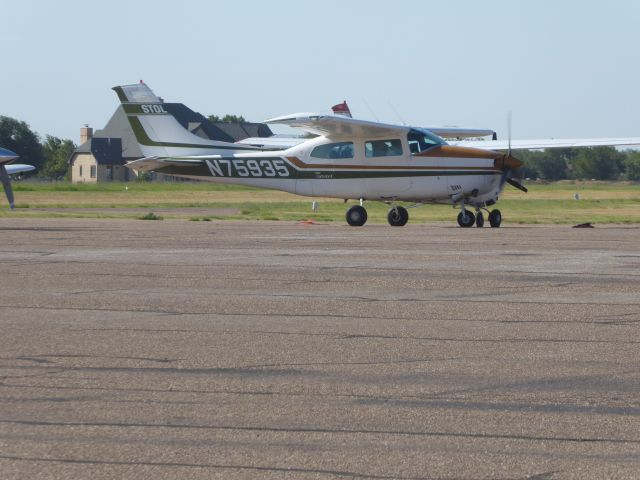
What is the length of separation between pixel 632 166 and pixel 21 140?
64.8m

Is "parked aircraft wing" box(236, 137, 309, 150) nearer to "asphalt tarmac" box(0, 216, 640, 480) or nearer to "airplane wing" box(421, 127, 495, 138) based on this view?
"airplane wing" box(421, 127, 495, 138)

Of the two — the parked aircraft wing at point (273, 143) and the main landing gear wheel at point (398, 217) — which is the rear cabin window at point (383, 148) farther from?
the parked aircraft wing at point (273, 143)

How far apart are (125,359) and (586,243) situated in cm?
1267

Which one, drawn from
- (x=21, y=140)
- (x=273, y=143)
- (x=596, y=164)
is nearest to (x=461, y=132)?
(x=273, y=143)

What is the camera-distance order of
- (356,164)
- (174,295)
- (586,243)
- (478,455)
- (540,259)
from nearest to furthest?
1. (478,455)
2. (174,295)
3. (540,259)
4. (586,243)
5. (356,164)

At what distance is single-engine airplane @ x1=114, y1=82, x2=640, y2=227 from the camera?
2683 cm

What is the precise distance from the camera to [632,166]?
426ft

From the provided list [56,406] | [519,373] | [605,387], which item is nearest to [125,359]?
[56,406]

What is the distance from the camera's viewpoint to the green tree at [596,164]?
129 metres

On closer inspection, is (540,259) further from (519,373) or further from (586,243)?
(519,373)

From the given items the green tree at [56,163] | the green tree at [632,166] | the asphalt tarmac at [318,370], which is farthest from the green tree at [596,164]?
the asphalt tarmac at [318,370]

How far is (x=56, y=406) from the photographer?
6625 millimetres

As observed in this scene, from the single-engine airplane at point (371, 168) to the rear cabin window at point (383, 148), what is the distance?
23 millimetres

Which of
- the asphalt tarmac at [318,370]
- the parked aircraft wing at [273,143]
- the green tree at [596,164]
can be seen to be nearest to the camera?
the asphalt tarmac at [318,370]
